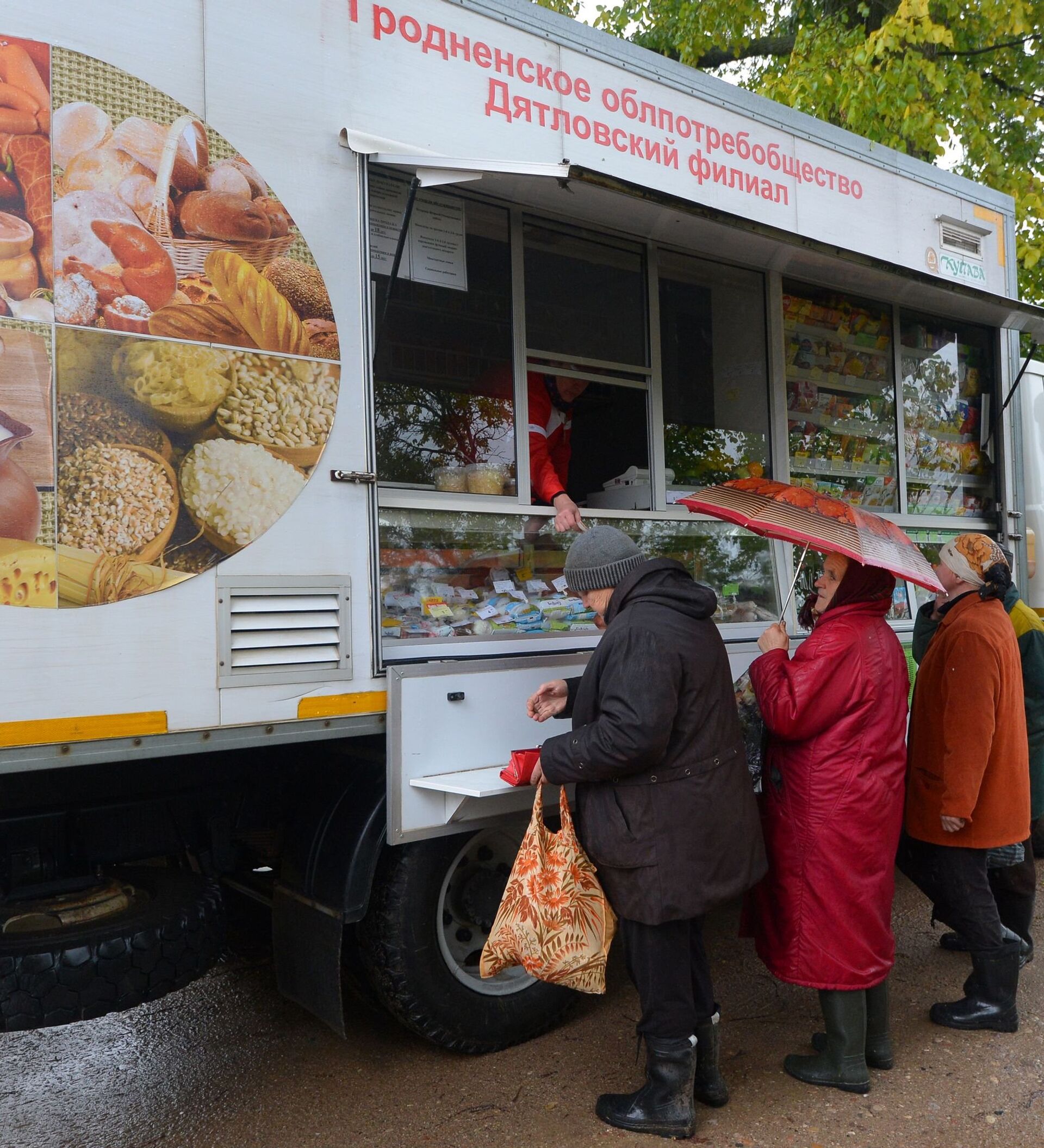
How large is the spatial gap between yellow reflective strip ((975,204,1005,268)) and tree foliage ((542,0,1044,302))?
329 cm

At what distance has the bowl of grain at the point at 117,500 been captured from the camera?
8.02 feet

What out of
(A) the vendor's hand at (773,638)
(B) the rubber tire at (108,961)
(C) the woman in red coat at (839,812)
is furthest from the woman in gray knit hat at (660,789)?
(B) the rubber tire at (108,961)

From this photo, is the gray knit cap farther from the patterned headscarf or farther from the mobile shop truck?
the patterned headscarf

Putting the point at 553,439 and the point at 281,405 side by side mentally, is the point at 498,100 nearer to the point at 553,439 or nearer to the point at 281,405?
the point at 281,405

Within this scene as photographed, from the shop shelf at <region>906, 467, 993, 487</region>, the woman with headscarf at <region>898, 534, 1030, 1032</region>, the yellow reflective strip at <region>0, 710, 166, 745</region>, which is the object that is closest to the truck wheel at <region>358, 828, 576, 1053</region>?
the yellow reflective strip at <region>0, 710, 166, 745</region>

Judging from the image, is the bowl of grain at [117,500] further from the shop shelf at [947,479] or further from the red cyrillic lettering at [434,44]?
Result: the shop shelf at [947,479]

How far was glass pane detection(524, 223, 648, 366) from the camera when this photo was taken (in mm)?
4340

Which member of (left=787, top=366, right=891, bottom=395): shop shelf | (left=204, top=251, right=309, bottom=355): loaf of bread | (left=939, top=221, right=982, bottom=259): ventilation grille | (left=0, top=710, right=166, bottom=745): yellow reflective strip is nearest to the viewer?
(left=0, top=710, right=166, bottom=745): yellow reflective strip

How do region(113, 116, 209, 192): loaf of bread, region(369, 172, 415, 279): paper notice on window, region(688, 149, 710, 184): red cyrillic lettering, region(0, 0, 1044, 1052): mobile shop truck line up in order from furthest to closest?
region(688, 149, 710, 184): red cyrillic lettering
region(369, 172, 415, 279): paper notice on window
region(113, 116, 209, 192): loaf of bread
region(0, 0, 1044, 1052): mobile shop truck

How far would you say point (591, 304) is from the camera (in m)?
4.59

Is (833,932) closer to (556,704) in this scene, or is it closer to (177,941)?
(556,704)

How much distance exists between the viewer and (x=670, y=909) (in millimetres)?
2818

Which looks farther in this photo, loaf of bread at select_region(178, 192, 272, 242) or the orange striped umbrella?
the orange striped umbrella

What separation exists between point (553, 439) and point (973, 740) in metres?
2.08
